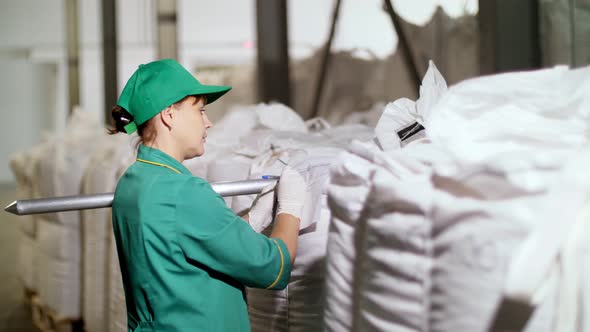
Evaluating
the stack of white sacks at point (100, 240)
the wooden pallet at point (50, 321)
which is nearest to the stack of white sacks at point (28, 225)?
the wooden pallet at point (50, 321)

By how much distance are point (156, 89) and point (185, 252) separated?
0.37 metres

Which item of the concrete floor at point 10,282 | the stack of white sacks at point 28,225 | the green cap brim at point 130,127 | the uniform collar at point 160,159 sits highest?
the green cap brim at point 130,127

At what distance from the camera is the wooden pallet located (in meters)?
3.57

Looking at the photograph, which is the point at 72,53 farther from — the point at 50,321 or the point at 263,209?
the point at 263,209

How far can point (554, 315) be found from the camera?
34.6 inches

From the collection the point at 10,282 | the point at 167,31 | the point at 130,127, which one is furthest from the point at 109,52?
the point at 130,127

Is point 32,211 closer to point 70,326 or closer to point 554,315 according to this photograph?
point 554,315

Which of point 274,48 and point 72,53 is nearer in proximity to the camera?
point 274,48

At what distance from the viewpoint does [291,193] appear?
60.6 inches


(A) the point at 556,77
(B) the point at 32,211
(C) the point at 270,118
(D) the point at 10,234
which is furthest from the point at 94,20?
(A) the point at 556,77

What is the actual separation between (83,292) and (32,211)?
7.23 ft

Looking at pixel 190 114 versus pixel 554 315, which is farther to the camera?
pixel 190 114

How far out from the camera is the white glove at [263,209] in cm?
160

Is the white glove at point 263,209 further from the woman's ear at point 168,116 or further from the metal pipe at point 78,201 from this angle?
the woman's ear at point 168,116
